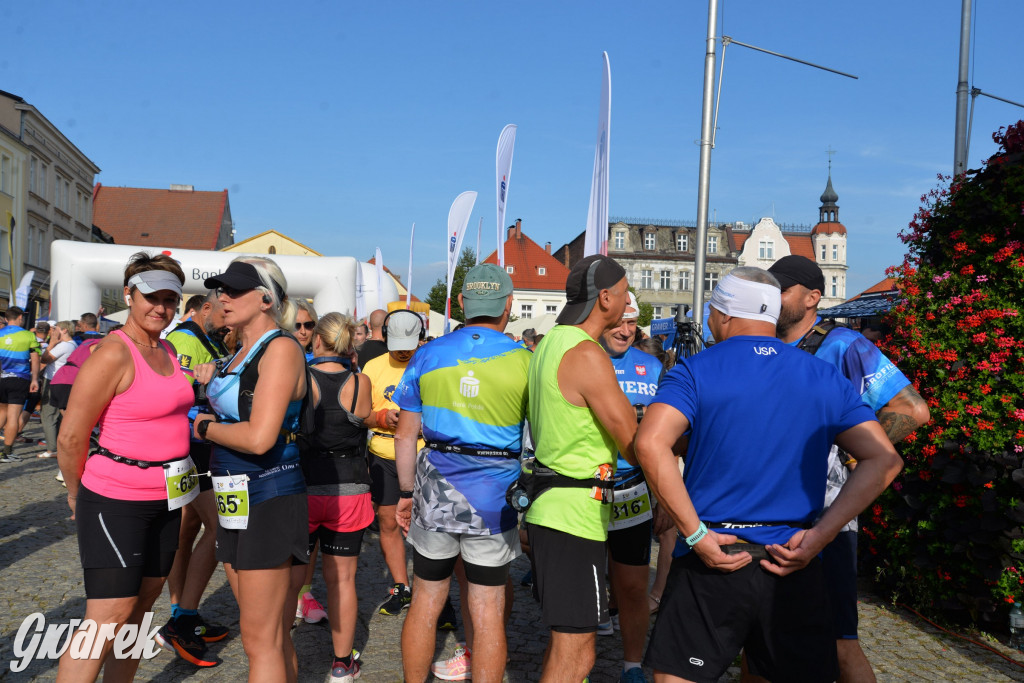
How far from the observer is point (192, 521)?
15.8 ft

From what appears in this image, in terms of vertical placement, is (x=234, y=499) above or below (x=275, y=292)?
below

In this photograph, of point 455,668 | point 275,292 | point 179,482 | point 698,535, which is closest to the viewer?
point 698,535

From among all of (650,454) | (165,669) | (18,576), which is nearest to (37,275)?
(18,576)

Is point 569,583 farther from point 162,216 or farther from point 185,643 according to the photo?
point 162,216

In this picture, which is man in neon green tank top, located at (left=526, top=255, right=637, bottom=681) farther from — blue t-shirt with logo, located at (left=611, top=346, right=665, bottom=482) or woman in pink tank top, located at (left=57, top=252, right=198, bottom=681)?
blue t-shirt with logo, located at (left=611, top=346, right=665, bottom=482)

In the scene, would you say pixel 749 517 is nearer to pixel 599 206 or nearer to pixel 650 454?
pixel 650 454

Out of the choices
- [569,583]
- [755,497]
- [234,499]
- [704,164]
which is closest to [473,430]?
[569,583]

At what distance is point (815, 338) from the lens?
11.6ft

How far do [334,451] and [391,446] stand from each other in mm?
1125

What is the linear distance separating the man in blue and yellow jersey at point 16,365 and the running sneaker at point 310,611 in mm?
8500

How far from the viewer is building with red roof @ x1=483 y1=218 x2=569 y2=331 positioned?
68250mm

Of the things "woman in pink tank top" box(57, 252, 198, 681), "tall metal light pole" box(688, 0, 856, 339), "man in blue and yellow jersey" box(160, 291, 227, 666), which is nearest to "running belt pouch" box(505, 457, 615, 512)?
"woman in pink tank top" box(57, 252, 198, 681)

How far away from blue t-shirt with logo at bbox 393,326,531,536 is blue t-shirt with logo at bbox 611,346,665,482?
1513 millimetres

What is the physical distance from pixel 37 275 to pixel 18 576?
126ft
